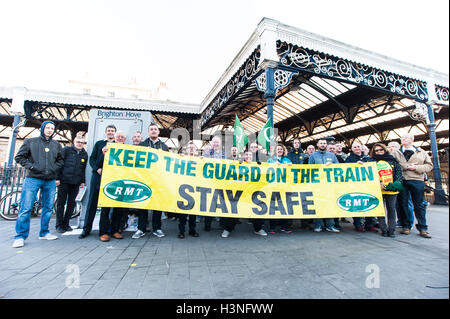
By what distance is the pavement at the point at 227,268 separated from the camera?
6.13 ft

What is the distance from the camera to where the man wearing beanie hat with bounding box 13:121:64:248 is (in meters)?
3.40

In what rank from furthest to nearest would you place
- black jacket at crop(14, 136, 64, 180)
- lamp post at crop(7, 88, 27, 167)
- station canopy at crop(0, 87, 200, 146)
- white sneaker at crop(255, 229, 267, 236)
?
1. station canopy at crop(0, 87, 200, 146)
2. lamp post at crop(7, 88, 27, 167)
3. white sneaker at crop(255, 229, 267, 236)
4. black jacket at crop(14, 136, 64, 180)

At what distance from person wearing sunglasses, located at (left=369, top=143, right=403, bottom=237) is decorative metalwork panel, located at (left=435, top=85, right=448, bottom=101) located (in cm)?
770

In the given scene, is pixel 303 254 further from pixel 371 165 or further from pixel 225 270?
pixel 371 165

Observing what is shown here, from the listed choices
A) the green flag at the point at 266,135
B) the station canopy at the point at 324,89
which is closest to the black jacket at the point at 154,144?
the green flag at the point at 266,135

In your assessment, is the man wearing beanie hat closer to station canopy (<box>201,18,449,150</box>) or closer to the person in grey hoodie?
station canopy (<box>201,18,449,150</box>)

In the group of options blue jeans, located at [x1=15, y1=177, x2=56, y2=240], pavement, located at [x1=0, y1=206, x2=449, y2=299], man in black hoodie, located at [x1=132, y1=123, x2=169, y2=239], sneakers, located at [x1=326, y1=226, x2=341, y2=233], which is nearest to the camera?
pavement, located at [x1=0, y1=206, x2=449, y2=299]

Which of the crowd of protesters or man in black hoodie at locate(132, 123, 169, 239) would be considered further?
man in black hoodie at locate(132, 123, 169, 239)

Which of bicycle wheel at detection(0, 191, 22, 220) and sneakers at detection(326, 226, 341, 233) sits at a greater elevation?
bicycle wheel at detection(0, 191, 22, 220)

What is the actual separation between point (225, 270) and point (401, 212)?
14.9ft

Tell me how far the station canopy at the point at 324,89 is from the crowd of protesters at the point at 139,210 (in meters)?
2.80

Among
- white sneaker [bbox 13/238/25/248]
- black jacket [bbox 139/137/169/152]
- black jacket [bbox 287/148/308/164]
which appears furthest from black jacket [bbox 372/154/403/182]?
white sneaker [bbox 13/238/25/248]
